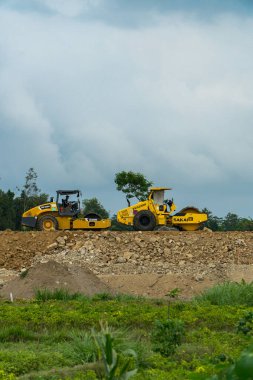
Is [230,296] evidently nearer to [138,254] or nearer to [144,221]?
[138,254]

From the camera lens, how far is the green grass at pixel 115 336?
677 cm

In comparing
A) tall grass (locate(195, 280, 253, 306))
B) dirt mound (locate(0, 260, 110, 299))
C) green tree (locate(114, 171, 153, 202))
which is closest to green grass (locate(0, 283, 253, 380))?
tall grass (locate(195, 280, 253, 306))

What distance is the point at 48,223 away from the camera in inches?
1211

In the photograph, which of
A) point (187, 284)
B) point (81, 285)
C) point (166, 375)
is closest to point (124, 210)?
point (187, 284)

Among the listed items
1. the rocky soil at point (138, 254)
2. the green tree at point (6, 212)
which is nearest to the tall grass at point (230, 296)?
the rocky soil at point (138, 254)

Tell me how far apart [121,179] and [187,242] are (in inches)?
889

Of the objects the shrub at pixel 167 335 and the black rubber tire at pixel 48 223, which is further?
the black rubber tire at pixel 48 223

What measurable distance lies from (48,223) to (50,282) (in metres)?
13.4

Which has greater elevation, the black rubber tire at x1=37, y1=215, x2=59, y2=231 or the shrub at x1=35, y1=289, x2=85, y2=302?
the black rubber tire at x1=37, y1=215, x2=59, y2=231

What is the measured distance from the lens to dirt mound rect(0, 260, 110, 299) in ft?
56.5

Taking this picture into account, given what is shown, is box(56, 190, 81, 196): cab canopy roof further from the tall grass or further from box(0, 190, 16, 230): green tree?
box(0, 190, 16, 230): green tree

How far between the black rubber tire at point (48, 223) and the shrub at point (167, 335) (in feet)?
74.6

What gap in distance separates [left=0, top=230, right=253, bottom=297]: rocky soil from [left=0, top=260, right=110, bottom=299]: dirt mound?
275 cm

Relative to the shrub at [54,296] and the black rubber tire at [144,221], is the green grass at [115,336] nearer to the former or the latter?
the shrub at [54,296]
